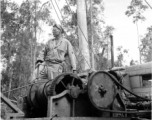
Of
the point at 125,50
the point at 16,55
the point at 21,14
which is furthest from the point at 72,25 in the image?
the point at 125,50

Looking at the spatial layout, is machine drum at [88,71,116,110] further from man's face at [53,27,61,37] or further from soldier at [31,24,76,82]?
man's face at [53,27,61,37]

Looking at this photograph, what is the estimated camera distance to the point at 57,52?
4.90m

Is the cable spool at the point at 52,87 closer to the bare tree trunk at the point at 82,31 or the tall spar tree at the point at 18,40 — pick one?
the bare tree trunk at the point at 82,31

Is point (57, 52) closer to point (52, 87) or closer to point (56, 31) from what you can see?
point (56, 31)

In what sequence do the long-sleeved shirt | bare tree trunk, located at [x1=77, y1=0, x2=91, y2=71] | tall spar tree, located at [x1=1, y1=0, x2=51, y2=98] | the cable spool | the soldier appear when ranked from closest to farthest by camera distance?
the cable spool < the soldier < the long-sleeved shirt < bare tree trunk, located at [x1=77, y1=0, x2=91, y2=71] < tall spar tree, located at [x1=1, y1=0, x2=51, y2=98]

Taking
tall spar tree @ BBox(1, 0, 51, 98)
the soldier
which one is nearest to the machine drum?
the soldier

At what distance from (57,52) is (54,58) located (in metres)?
0.14

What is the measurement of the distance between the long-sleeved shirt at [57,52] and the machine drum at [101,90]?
2.98 ft

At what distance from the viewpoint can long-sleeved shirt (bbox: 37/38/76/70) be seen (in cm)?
489

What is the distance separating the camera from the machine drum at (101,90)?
3.86 meters

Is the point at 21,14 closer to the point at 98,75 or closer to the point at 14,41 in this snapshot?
the point at 14,41

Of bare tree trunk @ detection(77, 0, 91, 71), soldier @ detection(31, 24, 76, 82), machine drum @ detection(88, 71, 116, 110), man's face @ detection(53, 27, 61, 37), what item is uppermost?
bare tree trunk @ detection(77, 0, 91, 71)

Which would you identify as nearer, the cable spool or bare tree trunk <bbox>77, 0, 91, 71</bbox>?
the cable spool

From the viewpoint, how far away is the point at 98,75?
Answer: 400 centimetres
